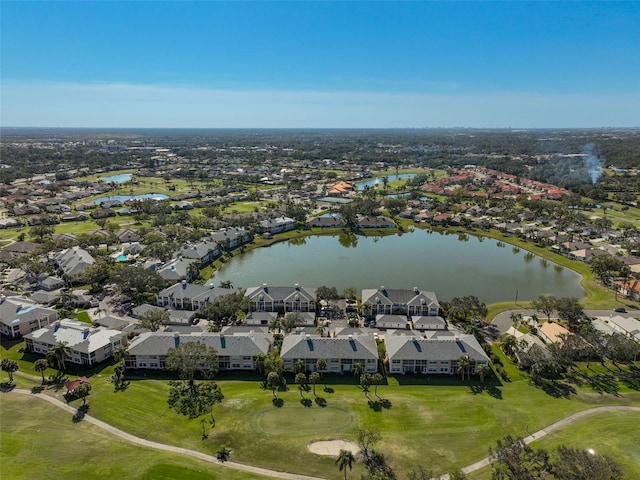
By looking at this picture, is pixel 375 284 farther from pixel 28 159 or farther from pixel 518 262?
pixel 28 159

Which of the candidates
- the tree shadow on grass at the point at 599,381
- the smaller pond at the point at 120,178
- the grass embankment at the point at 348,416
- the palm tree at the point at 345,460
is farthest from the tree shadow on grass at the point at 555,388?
the smaller pond at the point at 120,178

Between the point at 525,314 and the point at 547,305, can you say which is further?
the point at 525,314

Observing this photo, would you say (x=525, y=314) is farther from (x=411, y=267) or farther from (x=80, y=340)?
(x=80, y=340)

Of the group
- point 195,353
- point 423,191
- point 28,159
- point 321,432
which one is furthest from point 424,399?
point 28,159

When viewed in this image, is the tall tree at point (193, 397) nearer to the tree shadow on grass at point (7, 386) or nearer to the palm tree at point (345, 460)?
the palm tree at point (345, 460)

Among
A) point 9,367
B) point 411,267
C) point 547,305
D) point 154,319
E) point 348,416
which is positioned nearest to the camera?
point 348,416

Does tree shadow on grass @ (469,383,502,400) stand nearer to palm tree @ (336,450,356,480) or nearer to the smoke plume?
palm tree @ (336,450,356,480)

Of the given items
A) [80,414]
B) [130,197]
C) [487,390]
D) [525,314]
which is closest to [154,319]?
[80,414]
